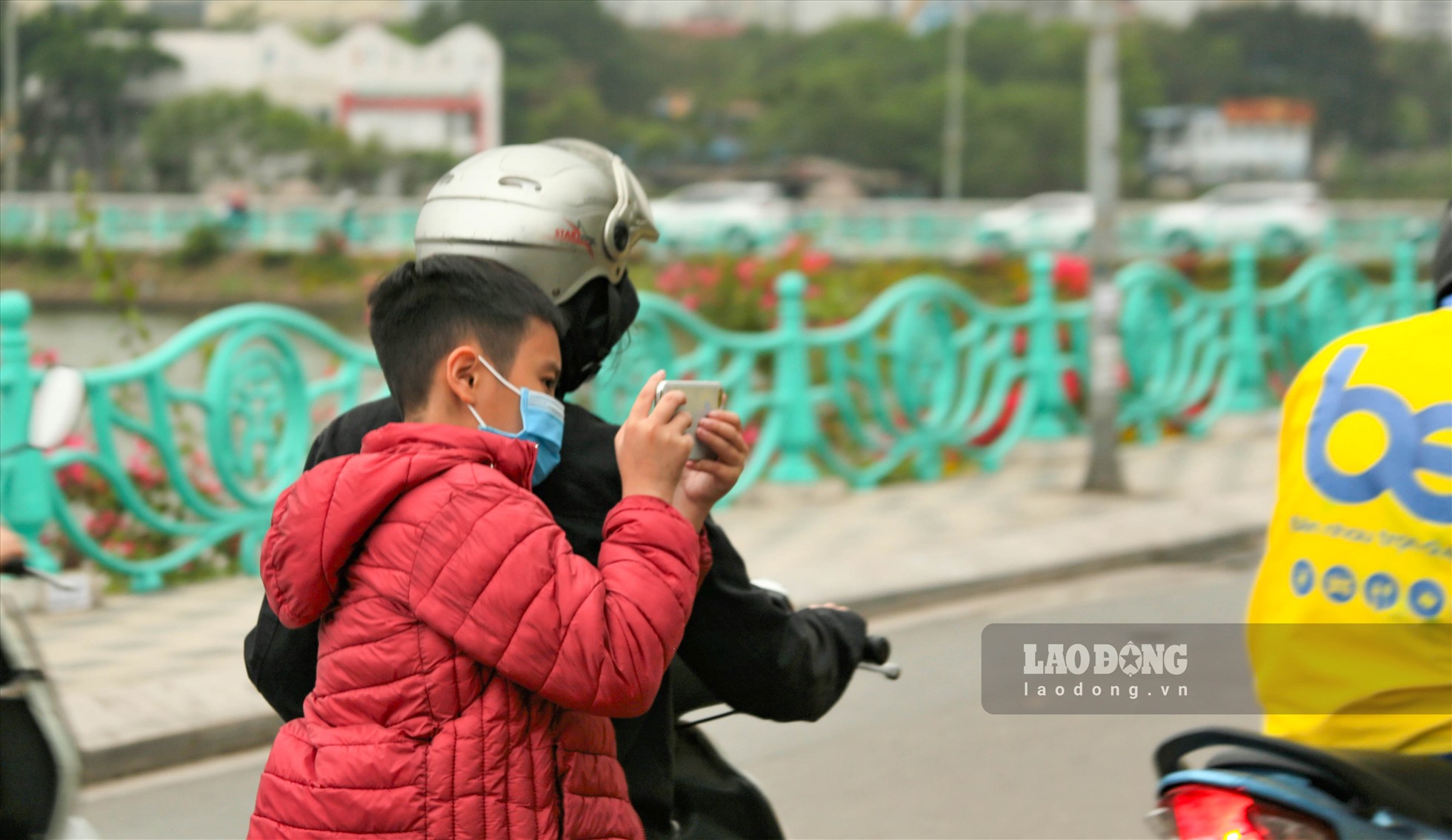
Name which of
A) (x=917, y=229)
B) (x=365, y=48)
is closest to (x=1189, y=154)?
(x=917, y=229)

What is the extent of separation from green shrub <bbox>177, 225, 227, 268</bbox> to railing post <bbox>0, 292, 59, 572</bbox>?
74.1ft

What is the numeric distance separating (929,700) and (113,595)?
3.36m

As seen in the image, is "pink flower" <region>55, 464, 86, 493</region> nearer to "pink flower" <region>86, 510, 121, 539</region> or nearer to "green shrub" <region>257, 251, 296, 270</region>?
"pink flower" <region>86, 510, 121, 539</region>

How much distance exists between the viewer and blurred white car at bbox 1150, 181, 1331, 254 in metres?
36.3

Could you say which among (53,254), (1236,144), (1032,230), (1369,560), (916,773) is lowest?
(1236,144)

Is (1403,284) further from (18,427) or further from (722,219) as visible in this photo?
(722,219)

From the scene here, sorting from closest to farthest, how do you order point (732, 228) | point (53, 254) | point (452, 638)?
point (452, 638), point (53, 254), point (732, 228)

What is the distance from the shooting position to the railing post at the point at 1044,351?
10.4 m

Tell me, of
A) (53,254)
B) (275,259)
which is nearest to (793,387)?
(53,254)

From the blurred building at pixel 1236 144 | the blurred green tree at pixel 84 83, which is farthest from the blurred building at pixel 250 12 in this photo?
the blurred building at pixel 1236 144

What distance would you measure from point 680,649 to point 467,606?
18.5 inches

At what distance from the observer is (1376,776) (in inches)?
72.1

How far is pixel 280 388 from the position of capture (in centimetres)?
686

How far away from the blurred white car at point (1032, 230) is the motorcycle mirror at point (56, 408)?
32.5m
